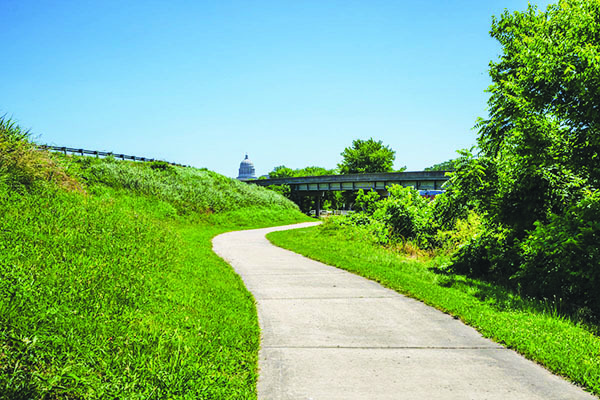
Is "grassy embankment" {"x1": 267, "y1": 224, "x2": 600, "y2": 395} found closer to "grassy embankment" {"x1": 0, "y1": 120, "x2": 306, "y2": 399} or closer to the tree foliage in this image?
the tree foliage

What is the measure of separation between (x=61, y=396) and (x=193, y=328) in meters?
1.93

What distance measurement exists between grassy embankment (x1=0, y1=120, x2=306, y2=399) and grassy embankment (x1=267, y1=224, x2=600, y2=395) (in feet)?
11.4

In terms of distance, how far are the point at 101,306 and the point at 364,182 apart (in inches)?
2140

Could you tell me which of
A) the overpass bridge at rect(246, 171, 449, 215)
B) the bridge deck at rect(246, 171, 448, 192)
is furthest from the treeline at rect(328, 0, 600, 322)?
the bridge deck at rect(246, 171, 448, 192)

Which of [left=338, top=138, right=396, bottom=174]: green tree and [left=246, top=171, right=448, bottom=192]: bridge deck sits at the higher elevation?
[left=338, top=138, right=396, bottom=174]: green tree

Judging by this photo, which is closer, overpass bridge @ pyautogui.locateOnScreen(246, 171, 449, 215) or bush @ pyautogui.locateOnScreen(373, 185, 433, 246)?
bush @ pyautogui.locateOnScreen(373, 185, 433, 246)

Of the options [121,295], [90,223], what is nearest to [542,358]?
[121,295]

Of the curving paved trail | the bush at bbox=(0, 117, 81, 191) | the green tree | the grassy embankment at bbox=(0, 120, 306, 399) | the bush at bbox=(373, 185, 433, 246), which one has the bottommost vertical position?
the curving paved trail

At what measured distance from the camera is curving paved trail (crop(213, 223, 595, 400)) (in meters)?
3.84

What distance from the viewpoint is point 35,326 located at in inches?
153

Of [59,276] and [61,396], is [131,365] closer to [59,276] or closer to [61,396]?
[61,396]

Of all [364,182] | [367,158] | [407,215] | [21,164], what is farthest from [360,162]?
[21,164]

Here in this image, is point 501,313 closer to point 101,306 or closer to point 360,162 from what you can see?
point 101,306

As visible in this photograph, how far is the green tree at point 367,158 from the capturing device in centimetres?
8044
